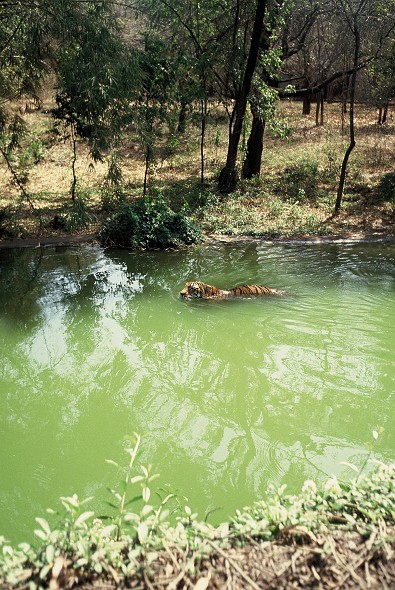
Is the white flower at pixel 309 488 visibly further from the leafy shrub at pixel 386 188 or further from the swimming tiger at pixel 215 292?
the leafy shrub at pixel 386 188

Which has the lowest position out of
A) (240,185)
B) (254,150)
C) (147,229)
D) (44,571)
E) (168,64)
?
(147,229)

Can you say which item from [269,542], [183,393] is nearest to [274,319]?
[183,393]

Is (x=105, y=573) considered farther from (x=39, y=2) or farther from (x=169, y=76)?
(x=169, y=76)

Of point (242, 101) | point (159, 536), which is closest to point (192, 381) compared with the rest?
point (159, 536)

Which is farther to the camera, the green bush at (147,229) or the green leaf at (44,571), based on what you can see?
the green bush at (147,229)

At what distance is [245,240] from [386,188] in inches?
193

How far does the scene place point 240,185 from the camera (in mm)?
14805

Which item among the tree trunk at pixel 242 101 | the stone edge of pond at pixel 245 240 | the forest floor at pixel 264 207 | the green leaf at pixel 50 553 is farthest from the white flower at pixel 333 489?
the tree trunk at pixel 242 101

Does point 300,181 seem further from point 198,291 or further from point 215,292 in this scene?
point 198,291

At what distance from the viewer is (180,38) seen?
46.4 ft

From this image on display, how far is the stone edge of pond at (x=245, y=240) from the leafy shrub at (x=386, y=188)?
2.24 meters

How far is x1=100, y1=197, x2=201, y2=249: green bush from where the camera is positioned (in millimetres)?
10891

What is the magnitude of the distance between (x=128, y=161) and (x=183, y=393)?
14296 mm

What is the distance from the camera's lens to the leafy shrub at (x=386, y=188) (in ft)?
44.7
